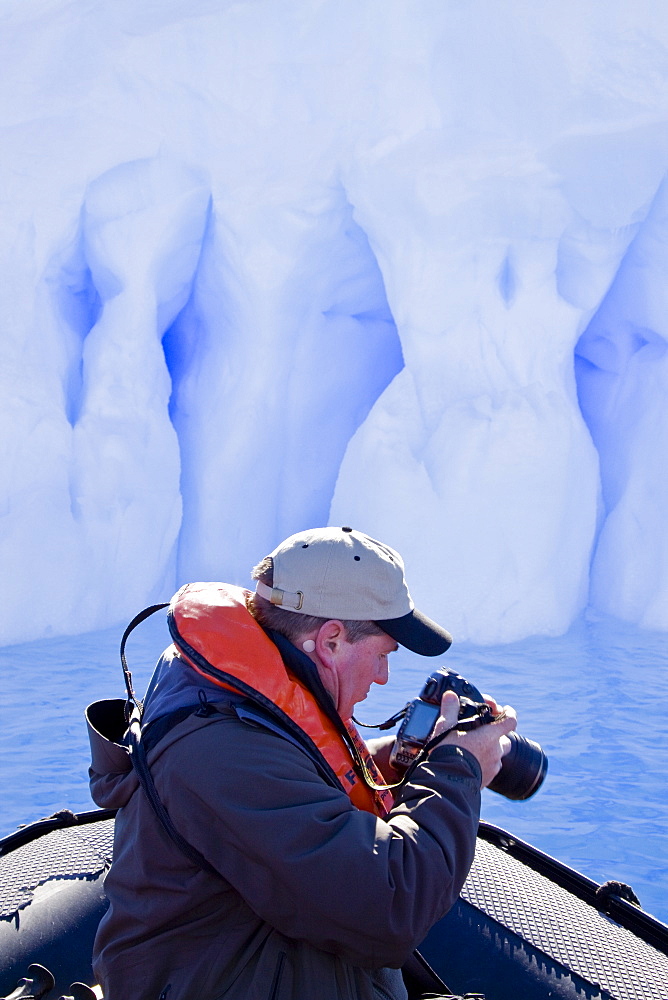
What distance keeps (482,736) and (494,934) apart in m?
0.61

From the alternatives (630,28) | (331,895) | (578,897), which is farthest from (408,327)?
(331,895)

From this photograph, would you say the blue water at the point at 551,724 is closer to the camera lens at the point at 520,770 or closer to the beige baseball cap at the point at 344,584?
the camera lens at the point at 520,770

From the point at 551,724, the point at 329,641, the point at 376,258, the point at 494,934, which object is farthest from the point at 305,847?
the point at 376,258

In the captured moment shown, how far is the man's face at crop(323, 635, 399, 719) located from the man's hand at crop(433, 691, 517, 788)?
0.09 meters

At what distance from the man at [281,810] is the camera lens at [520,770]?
0.36 ft

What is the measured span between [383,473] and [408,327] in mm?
1117

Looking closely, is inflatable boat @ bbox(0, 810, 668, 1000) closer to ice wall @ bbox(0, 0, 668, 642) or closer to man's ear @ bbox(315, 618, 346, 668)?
man's ear @ bbox(315, 618, 346, 668)

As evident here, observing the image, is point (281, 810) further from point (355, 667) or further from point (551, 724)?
point (551, 724)

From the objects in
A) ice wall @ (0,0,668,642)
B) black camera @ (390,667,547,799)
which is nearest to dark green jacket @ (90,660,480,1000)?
black camera @ (390,667,547,799)

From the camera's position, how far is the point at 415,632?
40.9 inches

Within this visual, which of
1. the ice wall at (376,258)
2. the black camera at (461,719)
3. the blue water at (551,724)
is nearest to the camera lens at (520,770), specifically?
the black camera at (461,719)

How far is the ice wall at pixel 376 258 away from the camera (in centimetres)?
587

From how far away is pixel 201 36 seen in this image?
629cm

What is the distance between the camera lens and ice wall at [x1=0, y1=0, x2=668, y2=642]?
587 centimetres
